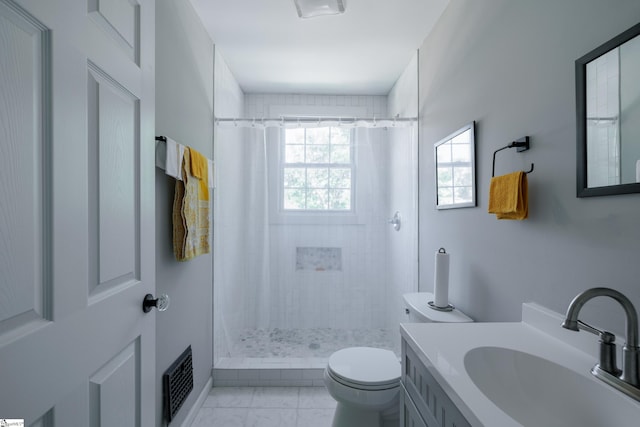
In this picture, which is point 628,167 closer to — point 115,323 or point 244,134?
point 115,323

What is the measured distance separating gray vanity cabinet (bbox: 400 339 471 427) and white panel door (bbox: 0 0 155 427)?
Result: 89 centimetres

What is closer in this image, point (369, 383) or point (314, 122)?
point (369, 383)

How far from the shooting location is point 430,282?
2.14m

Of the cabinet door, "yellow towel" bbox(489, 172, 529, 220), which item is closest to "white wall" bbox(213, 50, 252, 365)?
the cabinet door

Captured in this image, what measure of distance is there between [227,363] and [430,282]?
1.62m

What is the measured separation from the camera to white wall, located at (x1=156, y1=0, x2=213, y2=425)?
151cm

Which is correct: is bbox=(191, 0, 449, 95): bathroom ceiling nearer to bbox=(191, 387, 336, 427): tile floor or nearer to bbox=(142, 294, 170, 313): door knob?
bbox=(142, 294, 170, 313): door knob

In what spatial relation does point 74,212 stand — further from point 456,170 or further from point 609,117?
point 456,170

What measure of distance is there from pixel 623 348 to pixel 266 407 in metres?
1.95

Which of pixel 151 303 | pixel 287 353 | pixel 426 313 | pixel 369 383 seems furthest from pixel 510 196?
pixel 287 353

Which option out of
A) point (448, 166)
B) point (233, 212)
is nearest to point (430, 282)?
point (448, 166)

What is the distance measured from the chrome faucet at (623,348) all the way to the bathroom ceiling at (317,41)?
1.81 metres

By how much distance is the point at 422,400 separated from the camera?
3.17 feet

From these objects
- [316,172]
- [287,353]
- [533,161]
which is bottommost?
[287,353]
